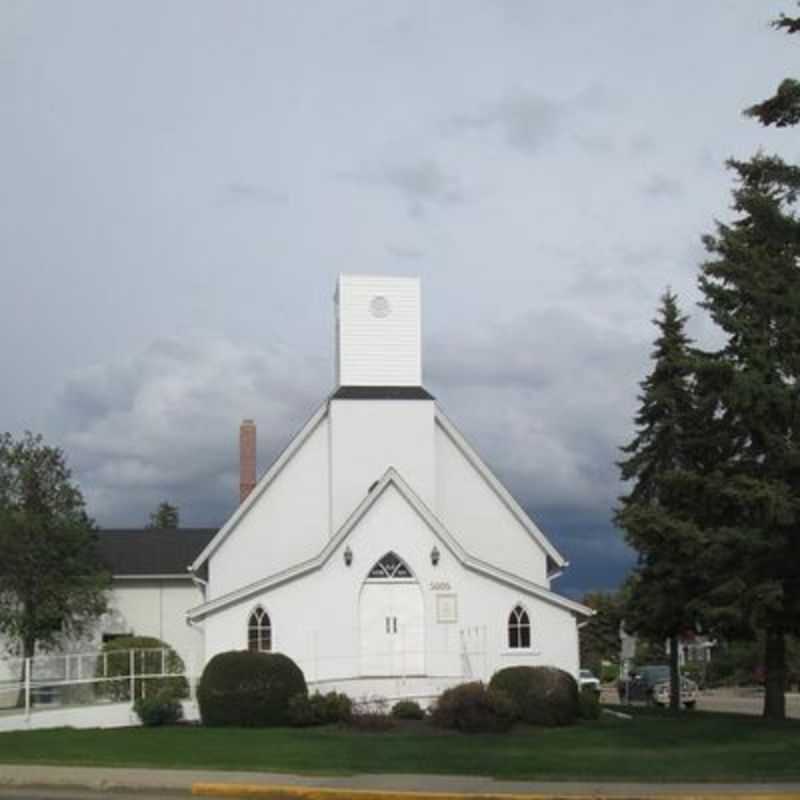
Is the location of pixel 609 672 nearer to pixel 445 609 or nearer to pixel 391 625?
pixel 445 609

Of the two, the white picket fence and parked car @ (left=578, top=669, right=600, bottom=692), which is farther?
parked car @ (left=578, top=669, right=600, bottom=692)

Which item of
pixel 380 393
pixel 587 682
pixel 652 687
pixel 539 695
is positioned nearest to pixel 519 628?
pixel 539 695

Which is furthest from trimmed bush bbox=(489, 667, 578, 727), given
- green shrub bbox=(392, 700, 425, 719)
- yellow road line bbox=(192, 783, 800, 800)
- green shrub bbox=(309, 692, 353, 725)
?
yellow road line bbox=(192, 783, 800, 800)

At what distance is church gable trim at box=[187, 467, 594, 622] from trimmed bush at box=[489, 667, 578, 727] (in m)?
5.42

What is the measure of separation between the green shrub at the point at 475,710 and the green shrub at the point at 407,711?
187cm

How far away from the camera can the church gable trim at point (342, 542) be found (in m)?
34.0

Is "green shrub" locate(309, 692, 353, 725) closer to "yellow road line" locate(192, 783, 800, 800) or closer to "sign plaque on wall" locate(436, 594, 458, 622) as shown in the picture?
"sign plaque on wall" locate(436, 594, 458, 622)

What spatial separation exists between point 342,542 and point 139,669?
5.99 metres

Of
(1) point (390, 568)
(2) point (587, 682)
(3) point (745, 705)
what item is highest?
(1) point (390, 568)

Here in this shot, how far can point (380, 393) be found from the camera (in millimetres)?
37656

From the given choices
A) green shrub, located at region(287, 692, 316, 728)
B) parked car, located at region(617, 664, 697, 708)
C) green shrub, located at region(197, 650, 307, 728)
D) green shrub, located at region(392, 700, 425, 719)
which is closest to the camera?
green shrub, located at region(287, 692, 316, 728)

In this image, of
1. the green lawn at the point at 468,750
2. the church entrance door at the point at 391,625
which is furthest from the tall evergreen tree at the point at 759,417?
the church entrance door at the point at 391,625

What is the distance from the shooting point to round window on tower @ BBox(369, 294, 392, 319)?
38.1 meters

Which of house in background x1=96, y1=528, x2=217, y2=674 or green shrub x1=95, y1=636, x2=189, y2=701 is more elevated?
house in background x1=96, y1=528, x2=217, y2=674
